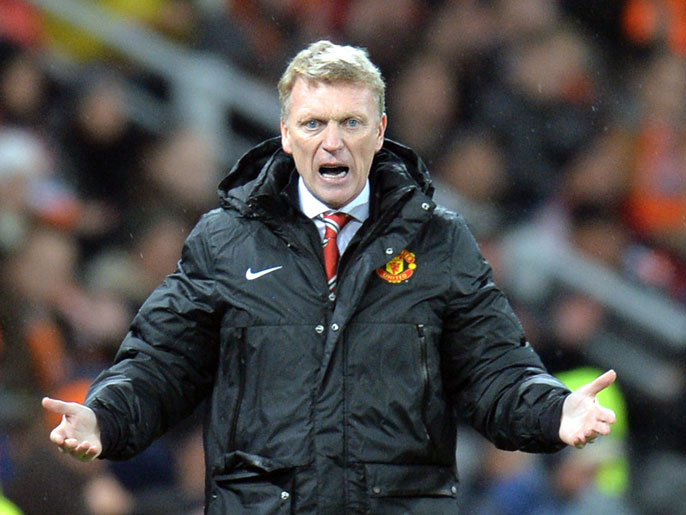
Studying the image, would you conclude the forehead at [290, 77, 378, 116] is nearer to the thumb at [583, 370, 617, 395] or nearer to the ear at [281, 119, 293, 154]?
→ the ear at [281, 119, 293, 154]

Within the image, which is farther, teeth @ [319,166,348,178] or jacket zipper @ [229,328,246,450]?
teeth @ [319,166,348,178]

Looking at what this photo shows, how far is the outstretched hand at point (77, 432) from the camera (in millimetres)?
3080

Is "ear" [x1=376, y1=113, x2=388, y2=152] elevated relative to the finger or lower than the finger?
elevated

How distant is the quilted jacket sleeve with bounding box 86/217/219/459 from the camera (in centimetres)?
329

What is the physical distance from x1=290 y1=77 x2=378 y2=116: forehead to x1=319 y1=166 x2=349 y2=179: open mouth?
13 cm

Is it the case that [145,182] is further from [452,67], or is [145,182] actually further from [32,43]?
[452,67]

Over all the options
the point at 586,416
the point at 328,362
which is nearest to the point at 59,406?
the point at 328,362

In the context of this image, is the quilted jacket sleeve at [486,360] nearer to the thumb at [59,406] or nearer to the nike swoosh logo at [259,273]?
the nike swoosh logo at [259,273]

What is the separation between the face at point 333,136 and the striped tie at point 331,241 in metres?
0.03

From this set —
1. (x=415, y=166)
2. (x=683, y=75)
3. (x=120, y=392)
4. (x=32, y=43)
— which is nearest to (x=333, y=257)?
(x=415, y=166)

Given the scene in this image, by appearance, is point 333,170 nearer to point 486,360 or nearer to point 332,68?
point 332,68

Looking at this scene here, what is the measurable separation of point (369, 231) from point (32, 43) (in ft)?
12.0

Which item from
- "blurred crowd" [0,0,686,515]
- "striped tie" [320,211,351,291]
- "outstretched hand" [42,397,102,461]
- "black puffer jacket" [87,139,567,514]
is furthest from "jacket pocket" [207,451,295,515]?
"blurred crowd" [0,0,686,515]

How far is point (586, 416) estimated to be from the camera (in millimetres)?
3109
